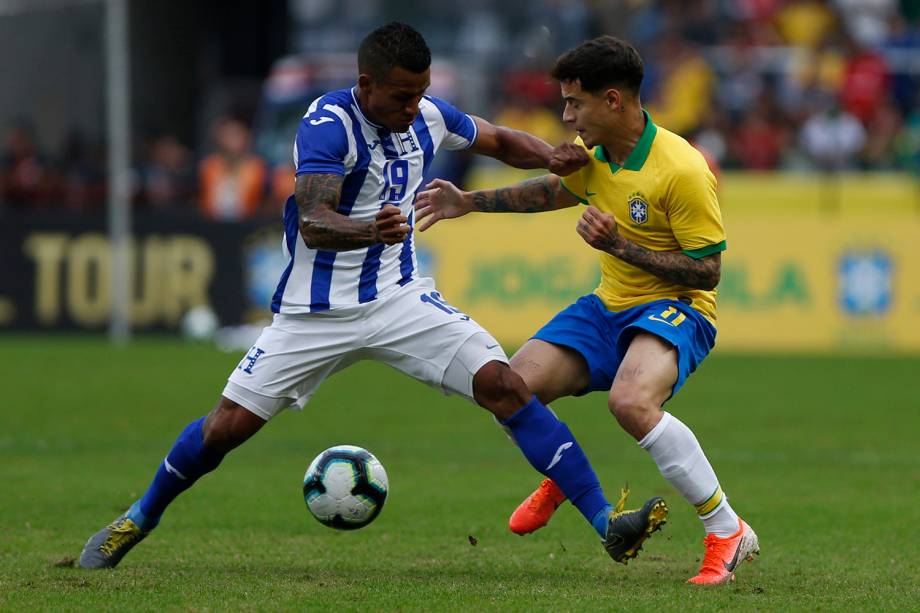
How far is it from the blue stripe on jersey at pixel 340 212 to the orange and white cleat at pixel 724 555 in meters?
1.91

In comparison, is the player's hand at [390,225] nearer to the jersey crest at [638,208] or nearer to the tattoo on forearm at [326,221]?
the tattoo on forearm at [326,221]

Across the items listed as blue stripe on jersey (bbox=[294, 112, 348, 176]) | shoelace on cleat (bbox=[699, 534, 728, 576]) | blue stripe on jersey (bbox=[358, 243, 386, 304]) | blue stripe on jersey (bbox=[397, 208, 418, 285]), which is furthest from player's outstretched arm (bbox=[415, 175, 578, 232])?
shoelace on cleat (bbox=[699, 534, 728, 576])

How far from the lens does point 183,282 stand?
1905 cm

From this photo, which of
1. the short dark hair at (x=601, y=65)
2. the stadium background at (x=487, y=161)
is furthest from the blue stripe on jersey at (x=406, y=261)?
the stadium background at (x=487, y=161)

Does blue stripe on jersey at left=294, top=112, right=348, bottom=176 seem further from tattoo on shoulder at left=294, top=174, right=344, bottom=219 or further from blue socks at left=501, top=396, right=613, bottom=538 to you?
blue socks at left=501, top=396, right=613, bottom=538

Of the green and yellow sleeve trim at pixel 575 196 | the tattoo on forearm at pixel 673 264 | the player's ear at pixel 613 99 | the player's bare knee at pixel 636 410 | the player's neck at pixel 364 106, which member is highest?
the player's ear at pixel 613 99

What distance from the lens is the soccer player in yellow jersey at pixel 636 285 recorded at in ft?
21.3

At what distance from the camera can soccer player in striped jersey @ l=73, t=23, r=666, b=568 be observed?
649cm

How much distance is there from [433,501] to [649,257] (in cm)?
269

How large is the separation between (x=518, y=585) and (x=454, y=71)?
1814cm

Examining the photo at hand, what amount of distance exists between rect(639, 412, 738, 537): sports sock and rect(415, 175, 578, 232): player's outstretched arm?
1.28 meters

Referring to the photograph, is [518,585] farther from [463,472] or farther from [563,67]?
[463,472]

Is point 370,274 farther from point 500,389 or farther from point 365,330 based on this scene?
point 500,389

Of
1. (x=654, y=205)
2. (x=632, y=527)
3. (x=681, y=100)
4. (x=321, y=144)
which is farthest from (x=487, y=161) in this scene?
(x=632, y=527)
